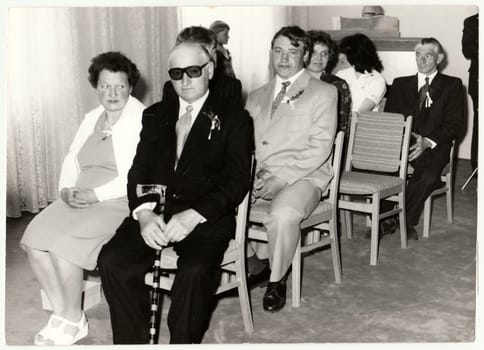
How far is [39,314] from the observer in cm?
338

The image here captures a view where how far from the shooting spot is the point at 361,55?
5.27m

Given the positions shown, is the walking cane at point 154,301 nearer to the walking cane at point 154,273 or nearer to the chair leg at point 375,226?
the walking cane at point 154,273

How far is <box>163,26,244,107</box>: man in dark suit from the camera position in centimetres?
362

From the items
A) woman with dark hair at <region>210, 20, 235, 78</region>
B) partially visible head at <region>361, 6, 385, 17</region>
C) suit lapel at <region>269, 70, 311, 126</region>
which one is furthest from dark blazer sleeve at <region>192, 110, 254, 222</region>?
partially visible head at <region>361, 6, 385, 17</region>

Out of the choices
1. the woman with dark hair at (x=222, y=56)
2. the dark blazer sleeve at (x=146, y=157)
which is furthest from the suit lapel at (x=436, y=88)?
the dark blazer sleeve at (x=146, y=157)

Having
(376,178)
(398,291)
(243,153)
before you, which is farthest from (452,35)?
(243,153)

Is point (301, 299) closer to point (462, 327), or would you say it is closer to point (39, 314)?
point (462, 327)

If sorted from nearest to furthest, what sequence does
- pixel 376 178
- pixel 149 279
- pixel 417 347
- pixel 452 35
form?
pixel 417 347, pixel 149 279, pixel 376 178, pixel 452 35

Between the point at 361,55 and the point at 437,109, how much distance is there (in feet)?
2.49

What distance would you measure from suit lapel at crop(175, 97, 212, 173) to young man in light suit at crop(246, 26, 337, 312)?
2.20ft

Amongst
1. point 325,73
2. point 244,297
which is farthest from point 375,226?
point 244,297

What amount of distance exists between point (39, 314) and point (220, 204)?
3.93ft

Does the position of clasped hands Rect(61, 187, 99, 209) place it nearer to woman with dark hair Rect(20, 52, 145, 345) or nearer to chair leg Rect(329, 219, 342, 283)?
woman with dark hair Rect(20, 52, 145, 345)

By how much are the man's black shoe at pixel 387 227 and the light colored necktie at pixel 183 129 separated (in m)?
2.14
